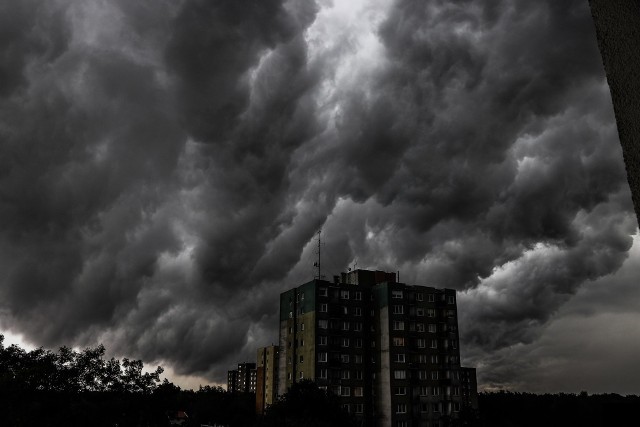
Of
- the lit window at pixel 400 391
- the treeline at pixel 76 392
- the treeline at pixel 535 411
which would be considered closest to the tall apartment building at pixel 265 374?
the treeline at pixel 76 392

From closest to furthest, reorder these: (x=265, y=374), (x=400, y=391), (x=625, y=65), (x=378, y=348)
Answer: (x=625, y=65) < (x=400, y=391) < (x=378, y=348) < (x=265, y=374)

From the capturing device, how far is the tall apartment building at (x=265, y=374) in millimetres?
112688

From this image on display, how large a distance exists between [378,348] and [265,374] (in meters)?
46.2

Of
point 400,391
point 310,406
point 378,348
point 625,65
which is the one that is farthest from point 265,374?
point 625,65

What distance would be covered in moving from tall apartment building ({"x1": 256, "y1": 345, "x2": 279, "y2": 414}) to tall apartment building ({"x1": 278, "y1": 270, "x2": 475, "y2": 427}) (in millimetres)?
31562

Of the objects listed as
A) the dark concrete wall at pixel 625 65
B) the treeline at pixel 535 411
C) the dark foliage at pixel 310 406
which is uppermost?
the dark concrete wall at pixel 625 65

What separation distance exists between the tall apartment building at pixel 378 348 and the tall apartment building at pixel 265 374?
1243 inches

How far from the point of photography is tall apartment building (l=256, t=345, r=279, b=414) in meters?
113

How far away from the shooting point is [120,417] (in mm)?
65875

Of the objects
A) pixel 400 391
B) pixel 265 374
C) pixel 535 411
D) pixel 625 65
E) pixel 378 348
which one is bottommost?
pixel 535 411

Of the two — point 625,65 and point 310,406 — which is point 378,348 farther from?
point 625,65

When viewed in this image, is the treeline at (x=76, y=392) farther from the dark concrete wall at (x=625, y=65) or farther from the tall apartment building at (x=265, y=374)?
the dark concrete wall at (x=625, y=65)

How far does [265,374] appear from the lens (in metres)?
118

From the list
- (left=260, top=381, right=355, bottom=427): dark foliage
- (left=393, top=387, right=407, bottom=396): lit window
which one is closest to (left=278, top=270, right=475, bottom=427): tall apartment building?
(left=393, top=387, right=407, bottom=396): lit window
